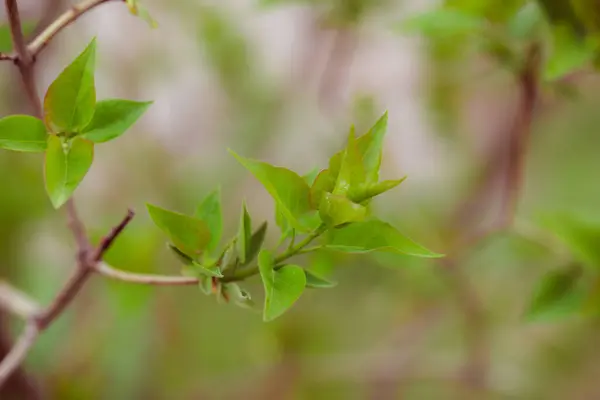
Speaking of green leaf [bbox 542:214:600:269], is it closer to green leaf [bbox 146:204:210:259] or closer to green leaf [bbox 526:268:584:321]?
green leaf [bbox 526:268:584:321]

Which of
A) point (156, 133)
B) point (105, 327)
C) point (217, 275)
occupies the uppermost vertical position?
point (217, 275)

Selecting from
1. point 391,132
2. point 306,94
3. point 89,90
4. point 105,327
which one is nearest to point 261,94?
point 306,94

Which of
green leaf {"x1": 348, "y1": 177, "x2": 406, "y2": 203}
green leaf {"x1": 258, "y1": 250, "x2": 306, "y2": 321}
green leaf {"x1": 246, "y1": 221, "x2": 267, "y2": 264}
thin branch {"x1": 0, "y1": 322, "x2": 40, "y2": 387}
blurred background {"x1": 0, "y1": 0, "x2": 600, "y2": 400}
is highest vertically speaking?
green leaf {"x1": 348, "y1": 177, "x2": 406, "y2": 203}

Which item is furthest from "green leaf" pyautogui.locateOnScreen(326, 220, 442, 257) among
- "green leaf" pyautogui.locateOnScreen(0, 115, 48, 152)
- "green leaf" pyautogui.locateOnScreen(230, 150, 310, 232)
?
Answer: "green leaf" pyautogui.locateOnScreen(0, 115, 48, 152)

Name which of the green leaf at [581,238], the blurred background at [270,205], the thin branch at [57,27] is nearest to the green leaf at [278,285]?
the thin branch at [57,27]

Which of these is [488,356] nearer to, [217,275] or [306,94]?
[306,94]

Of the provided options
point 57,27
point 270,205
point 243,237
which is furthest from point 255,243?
point 270,205
